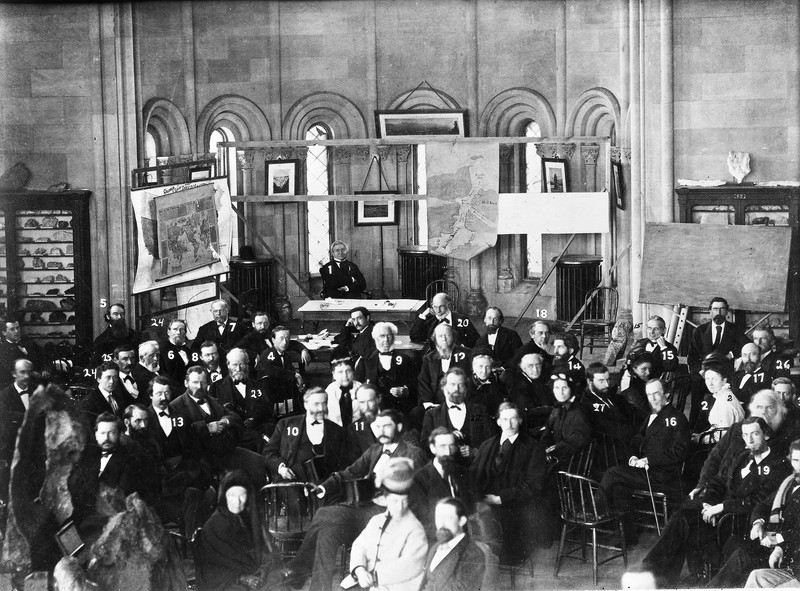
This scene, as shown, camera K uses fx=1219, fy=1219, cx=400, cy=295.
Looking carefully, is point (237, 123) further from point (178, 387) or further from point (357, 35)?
point (178, 387)

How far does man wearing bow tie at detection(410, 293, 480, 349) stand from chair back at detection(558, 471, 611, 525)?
3918mm

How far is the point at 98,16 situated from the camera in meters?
15.0

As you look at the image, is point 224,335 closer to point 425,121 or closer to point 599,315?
point 599,315

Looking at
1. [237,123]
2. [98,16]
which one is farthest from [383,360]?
[237,123]

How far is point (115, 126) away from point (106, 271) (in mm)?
1828

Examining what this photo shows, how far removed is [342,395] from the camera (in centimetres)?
1050

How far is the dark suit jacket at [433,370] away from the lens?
37.3 ft

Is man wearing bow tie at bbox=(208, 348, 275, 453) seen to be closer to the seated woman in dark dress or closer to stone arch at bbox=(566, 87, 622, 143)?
the seated woman in dark dress

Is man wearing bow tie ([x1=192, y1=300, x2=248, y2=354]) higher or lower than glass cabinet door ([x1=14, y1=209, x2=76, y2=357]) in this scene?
lower

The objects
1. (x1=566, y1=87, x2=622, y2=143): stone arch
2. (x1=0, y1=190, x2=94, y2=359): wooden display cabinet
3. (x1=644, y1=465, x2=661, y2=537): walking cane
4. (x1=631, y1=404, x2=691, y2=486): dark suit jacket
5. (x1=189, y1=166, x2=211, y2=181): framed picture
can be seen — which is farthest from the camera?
(x1=566, y1=87, x2=622, y2=143): stone arch

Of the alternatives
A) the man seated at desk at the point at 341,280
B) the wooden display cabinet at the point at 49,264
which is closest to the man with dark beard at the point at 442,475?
A: the wooden display cabinet at the point at 49,264

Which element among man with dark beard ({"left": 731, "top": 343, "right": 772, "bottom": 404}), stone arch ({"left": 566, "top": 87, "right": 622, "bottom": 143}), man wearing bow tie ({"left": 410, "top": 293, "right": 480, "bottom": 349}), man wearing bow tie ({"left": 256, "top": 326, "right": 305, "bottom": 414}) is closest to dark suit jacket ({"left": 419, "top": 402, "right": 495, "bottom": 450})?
man wearing bow tie ({"left": 256, "top": 326, "right": 305, "bottom": 414})

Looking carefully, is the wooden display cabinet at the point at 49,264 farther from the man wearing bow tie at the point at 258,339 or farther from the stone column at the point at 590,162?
the stone column at the point at 590,162

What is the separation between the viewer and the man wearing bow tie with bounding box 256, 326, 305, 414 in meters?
11.7
